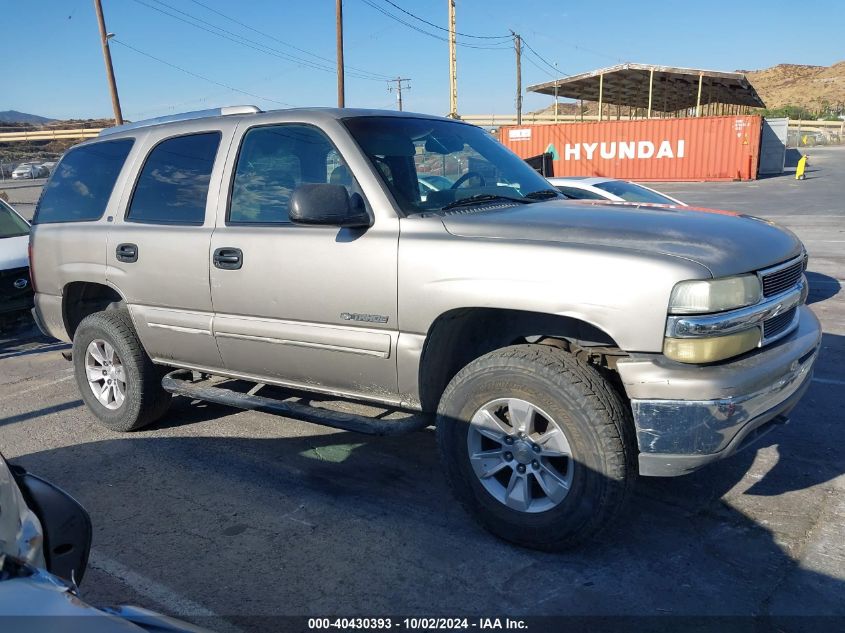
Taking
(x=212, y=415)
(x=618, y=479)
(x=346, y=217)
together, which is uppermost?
(x=346, y=217)

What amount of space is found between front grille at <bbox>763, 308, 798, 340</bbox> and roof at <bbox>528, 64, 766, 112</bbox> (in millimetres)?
33362

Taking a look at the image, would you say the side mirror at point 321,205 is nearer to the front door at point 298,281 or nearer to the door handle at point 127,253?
the front door at point 298,281

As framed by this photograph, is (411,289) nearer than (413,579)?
No

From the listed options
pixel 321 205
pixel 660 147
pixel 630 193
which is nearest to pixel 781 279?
pixel 321 205

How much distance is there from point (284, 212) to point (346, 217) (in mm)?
610

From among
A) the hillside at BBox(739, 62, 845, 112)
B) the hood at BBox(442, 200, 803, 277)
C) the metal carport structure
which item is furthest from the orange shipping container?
the hillside at BBox(739, 62, 845, 112)

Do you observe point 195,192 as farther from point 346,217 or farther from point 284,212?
point 346,217

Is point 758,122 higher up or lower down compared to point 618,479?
higher up

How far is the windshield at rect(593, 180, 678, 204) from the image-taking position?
8.53m

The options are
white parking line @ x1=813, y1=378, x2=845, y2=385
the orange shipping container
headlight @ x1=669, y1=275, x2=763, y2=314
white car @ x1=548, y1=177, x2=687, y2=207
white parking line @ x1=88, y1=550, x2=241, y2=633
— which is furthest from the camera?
the orange shipping container

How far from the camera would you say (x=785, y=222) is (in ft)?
52.0

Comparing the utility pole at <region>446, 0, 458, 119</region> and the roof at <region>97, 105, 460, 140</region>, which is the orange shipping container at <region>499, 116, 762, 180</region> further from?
the roof at <region>97, 105, 460, 140</region>

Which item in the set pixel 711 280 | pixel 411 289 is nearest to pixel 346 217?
pixel 411 289

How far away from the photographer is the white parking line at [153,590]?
9.06ft
